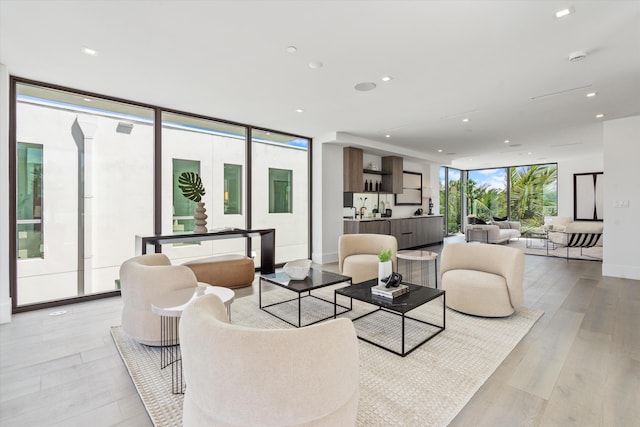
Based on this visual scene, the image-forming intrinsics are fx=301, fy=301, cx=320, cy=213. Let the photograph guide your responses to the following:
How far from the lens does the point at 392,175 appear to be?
8062 millimetres

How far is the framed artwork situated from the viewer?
9.45 meters

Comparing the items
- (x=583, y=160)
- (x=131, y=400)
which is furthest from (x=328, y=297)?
(x=583, y=160)

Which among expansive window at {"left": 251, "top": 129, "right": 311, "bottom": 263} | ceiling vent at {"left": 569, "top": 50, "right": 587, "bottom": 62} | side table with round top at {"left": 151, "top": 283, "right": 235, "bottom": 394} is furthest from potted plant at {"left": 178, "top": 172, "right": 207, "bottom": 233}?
ceiling vent at {"left": 569, "top": 50, "right": 587, "bottom": 62}

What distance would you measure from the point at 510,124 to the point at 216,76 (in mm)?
5096

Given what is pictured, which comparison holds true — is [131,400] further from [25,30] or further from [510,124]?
[510,124]

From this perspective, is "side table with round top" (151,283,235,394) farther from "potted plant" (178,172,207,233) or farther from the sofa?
the sofa

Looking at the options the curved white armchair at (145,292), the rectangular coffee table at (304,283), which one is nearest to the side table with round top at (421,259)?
the rectangular coffee table at (304,283)

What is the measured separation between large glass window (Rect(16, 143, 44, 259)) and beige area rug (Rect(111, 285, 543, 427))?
6.04ft

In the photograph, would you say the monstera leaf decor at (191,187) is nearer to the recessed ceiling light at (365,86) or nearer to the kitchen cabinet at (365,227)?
the recessed ceiling light at (365,86)

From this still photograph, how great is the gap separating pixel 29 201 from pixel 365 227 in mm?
5550

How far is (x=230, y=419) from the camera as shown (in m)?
1.09

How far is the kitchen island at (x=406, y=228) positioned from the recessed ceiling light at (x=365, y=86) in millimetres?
3373

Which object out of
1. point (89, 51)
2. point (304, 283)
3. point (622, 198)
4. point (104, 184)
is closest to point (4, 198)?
point (104, 184)

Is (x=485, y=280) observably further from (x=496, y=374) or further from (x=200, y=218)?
(x=200, y=218)
